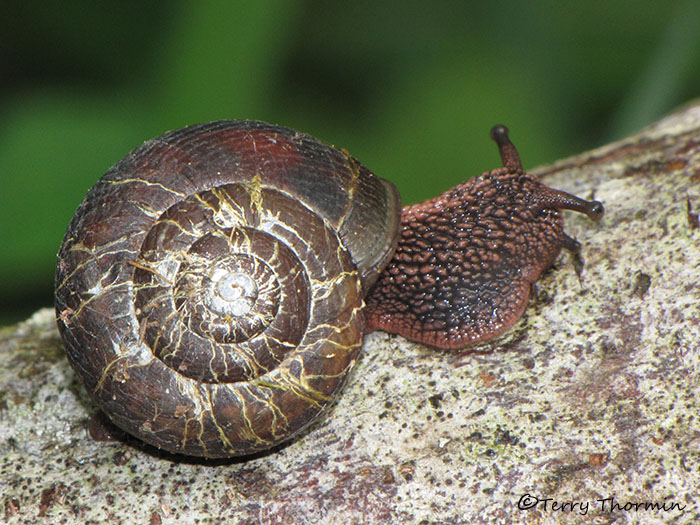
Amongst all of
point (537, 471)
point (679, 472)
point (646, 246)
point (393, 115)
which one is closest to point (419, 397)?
point (537, 471)

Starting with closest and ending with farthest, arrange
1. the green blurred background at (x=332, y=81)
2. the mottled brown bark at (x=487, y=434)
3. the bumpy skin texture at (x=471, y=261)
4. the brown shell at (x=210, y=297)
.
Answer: the brown shell at (x=210, y=297) < the mottled brown bark at (x=487, y=434) < the bumpy skin texture at (x=471, y=261) < the green blurred background at (x=332, y=81)

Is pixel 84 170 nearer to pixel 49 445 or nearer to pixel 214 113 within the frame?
Answer: pixel 214 113

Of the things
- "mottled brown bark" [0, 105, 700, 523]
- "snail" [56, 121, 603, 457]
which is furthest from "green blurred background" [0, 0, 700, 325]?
"snail" [56, 121, 603, 457]

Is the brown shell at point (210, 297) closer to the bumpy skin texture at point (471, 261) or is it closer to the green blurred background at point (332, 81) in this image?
the bumpy skin texture at point (471, 261)

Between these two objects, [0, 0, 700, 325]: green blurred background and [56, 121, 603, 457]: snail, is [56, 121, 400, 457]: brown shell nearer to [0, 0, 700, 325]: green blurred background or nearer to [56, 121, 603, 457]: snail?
[56, 121, 603, 457]: snail

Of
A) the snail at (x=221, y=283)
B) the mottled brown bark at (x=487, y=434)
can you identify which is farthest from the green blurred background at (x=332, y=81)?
the snail at (x=221, y=283)

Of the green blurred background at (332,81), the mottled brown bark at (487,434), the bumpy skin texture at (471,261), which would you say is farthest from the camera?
the green blurred background at (332,81)

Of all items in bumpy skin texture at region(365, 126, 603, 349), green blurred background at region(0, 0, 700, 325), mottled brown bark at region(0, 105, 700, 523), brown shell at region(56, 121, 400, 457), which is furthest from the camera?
green blurred background at region(0, 0, 700, 325)
